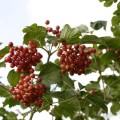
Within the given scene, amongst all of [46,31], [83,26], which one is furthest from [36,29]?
[83,26]

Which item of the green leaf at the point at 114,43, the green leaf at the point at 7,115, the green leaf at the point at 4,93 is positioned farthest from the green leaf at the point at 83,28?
the green leaf at the point at 7,115

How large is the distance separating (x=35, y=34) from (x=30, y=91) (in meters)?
1.17

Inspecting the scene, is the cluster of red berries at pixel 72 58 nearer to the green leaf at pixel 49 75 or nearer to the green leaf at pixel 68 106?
the green leaf at pixel 49 75

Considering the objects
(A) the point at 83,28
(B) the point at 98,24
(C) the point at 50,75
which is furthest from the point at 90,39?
(B) the point at 98,24

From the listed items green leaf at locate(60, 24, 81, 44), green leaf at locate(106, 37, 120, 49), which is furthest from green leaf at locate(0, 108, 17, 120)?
green leaf at locate(106, 37, 120, 49)

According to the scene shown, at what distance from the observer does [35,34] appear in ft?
19.6

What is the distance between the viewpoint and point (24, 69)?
5859 millimetres

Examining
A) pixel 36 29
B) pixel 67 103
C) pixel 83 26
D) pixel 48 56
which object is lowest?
pixel 67 103

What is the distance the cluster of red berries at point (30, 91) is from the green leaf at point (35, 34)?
733 millimetres

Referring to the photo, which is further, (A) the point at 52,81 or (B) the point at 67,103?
(B) the point at 67,103

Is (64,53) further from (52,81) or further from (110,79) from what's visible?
(110,79)

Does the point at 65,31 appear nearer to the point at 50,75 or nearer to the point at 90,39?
the point at 90,39

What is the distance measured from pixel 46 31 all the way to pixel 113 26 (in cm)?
335

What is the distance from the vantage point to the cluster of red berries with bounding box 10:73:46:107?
5.52 metres
